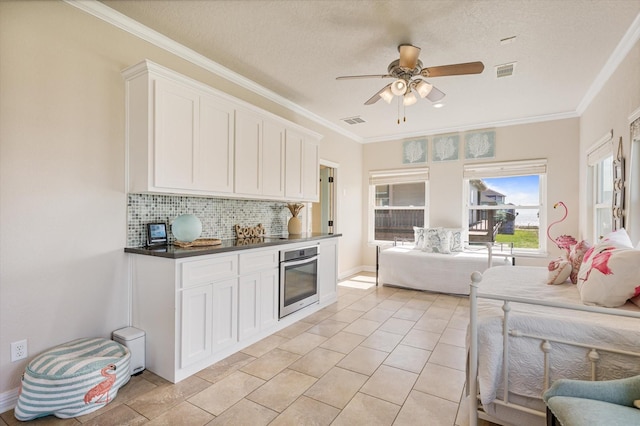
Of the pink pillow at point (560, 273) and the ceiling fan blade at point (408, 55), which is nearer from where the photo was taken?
the pink pillow at point (560, 273)

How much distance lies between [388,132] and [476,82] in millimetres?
2339

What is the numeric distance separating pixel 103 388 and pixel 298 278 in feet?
6.52

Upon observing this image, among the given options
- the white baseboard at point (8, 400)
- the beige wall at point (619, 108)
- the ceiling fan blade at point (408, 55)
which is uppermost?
the ceiling fan blade at point (408, 55)

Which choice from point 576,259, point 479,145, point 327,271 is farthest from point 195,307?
point 479,145

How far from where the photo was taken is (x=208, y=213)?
3191 mm

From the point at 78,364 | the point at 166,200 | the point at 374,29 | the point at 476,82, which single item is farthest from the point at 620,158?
the point at 78,364

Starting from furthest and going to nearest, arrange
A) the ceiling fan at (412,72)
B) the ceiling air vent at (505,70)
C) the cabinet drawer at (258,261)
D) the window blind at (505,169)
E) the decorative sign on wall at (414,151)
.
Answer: the decorative sign on wall at (414,151) < the window blind at (505,169) < the ceiling air vent at (505,70) < the cabinet drawer at (258,261) < the ceiling fan at (412,72)

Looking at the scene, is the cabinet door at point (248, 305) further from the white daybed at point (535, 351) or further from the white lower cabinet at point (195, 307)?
the white daybed at point (535, 351)

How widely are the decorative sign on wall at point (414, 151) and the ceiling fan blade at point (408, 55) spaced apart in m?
3.29

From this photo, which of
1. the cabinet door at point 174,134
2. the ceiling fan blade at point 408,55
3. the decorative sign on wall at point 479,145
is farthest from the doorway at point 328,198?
the cabinet door at point 174,134

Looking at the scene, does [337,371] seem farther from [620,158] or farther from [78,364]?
[620,158]

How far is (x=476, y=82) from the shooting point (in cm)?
357

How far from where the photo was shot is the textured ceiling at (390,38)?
7.55 ft

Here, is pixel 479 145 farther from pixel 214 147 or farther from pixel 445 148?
pixel 214 147
